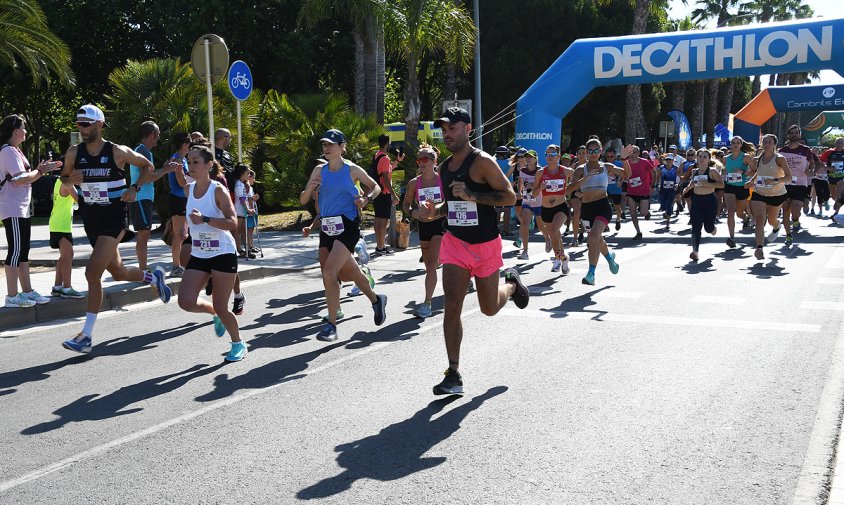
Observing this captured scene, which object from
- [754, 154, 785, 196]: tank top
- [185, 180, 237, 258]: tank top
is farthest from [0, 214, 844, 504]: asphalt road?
[754, 154, 785, 196]: tank top

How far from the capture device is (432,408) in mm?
5688

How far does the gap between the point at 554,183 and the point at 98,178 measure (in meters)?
6.51

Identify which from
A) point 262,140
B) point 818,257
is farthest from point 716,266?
point 262,140

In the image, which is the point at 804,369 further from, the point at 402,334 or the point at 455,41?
the point at 455,41

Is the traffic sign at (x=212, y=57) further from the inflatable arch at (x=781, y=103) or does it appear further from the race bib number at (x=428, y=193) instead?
the inflatable arch at (x=781, y=103)

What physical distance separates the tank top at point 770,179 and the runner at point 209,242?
9.76m

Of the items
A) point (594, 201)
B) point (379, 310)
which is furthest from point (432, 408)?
point (594, 201)

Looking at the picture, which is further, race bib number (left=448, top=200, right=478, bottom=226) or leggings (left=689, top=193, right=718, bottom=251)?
leggings (left=689, top=193, right=718, bottom=251)

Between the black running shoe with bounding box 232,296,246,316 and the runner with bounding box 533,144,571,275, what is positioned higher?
the runner with bounding box 533,144,571,275

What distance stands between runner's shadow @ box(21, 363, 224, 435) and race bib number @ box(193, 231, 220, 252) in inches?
37.9

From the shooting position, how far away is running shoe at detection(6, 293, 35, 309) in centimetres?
890

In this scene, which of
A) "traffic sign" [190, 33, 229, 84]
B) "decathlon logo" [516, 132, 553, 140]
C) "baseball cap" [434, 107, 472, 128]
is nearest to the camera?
"baseball cap" [434, 107, 472, 128]

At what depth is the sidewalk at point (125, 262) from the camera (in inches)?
359

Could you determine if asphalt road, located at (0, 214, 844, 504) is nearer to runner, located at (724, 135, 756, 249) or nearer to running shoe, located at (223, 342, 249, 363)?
running shoe, located at (223, 342, 249, 363)
